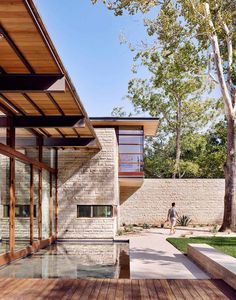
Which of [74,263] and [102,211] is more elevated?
[102,211]

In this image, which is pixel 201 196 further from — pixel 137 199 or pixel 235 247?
pixel 235 247

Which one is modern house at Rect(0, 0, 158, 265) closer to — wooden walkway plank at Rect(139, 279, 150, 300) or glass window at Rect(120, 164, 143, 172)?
glass window at Rect(120, 164, 143, 172)

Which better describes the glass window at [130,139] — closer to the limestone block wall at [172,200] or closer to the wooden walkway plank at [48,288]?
the limestone block wall at [172,200]

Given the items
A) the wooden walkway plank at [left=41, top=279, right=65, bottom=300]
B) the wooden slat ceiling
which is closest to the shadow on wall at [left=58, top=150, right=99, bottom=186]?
the wooden slat ceiling

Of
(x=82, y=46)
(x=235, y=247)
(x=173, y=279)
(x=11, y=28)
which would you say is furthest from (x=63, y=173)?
(x=82, y=46)

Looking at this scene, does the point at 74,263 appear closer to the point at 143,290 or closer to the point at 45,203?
the point at 143,290

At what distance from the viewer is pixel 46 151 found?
13.3m

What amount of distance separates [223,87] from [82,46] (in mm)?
11524

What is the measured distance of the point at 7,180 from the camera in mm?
9078

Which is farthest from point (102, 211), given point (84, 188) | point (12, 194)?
point (12, 194)

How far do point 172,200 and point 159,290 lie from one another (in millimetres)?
14589

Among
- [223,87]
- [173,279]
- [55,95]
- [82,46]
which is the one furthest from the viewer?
[82,46]

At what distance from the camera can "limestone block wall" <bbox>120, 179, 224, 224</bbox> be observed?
Answer: 20250 mm

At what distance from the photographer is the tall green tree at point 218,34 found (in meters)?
14.9
